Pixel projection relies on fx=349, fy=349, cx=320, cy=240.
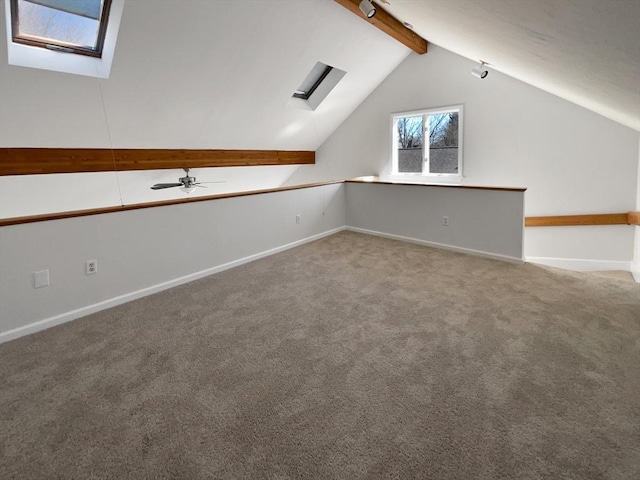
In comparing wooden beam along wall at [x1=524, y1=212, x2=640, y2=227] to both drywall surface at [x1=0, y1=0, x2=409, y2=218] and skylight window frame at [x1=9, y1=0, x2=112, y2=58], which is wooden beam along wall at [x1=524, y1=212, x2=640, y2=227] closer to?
drywall surface at [x1=0, y1=0, x2=409, y2=218]

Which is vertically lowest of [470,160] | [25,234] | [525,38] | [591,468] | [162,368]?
[591,468]

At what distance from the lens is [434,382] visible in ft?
6.31

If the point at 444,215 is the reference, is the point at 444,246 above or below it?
below

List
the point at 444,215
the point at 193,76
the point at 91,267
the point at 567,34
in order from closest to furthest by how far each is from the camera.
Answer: the point at 567,34 → the point at 91,267 → the point at 193,76 → the point at 444,215

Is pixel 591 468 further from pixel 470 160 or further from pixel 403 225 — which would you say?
pixel 470 160

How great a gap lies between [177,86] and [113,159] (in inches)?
47.7

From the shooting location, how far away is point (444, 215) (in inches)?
175

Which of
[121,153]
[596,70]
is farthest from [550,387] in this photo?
[121,153]

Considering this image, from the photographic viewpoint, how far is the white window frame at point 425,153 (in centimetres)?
531

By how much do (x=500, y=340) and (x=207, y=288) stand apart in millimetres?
2516

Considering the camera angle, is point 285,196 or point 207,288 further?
point 285,196

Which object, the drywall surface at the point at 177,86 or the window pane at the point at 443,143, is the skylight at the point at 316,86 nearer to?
the drywall surface at the point at 177,86

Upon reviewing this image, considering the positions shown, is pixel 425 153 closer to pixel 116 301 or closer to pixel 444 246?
pixel 444 246

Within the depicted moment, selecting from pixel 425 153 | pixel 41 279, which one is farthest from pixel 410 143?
pixel 41 279
